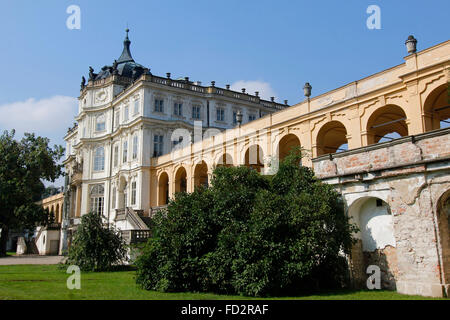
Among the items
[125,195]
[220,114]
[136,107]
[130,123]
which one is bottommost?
[125,195]

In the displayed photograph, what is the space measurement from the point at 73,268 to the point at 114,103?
25.1 m

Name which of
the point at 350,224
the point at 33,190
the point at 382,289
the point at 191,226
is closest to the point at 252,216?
the point at 191,226

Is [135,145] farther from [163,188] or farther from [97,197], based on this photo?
[97,197]

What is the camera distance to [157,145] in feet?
122

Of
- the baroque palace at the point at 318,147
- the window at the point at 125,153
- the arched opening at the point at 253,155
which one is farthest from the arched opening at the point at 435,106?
the window at the point at 125,153

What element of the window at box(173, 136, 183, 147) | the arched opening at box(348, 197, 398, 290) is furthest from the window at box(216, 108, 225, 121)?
the arched opening at box(348, 197, 398, 290)

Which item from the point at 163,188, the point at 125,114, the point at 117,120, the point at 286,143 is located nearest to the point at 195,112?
the point at 125,114

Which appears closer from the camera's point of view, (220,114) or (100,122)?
(220,114)

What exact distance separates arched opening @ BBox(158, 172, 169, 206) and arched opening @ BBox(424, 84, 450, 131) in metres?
22.7

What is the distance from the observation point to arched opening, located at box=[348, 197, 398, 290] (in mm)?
12547

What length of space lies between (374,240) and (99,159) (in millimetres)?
34392

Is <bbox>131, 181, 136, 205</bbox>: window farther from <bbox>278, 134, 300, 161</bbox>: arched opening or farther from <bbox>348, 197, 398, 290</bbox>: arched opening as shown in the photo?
<bbox>348, 197, 398, 290</bbox>: arched opening

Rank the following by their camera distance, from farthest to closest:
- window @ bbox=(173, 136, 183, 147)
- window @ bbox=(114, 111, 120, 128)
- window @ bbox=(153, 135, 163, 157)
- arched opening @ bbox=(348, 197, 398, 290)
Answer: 1. window @ bbox=(114, 111, 120, 128)
2. window @ bbox=(173, 136, 183, 147)
3. window @ bbox=(153, 135, 163, 157)
4. arched opening @ bbox=(348, 197, 398, 290)

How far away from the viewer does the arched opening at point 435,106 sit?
1759cm
